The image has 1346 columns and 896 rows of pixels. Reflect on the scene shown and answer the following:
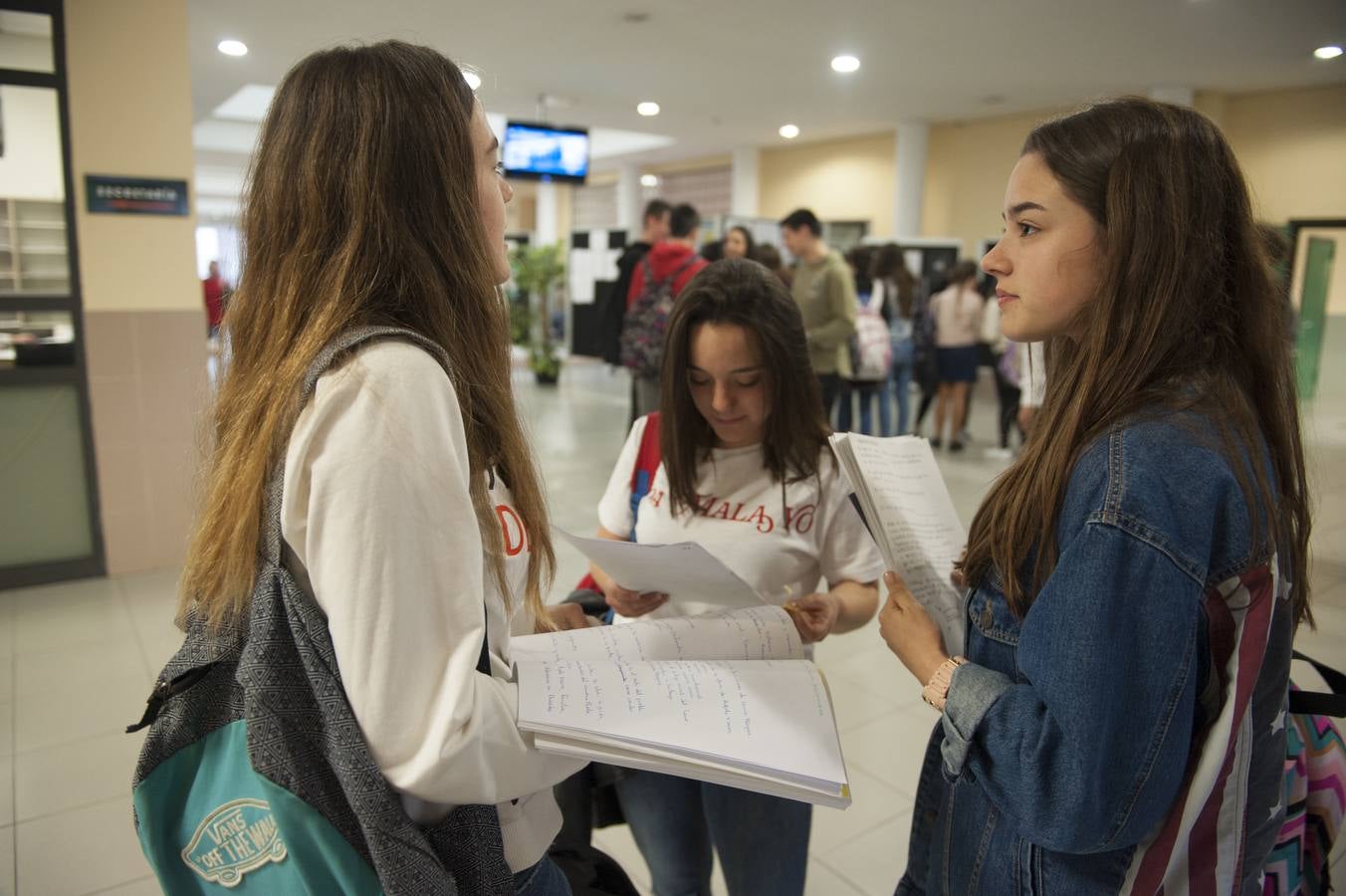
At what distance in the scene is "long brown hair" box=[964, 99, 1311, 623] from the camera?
0.78 metres

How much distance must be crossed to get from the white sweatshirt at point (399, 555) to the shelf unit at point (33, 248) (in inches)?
149

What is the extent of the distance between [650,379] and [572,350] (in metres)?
5.28

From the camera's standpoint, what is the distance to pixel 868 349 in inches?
233

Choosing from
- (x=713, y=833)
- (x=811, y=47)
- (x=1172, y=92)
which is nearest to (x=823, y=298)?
(x=811, y=47)

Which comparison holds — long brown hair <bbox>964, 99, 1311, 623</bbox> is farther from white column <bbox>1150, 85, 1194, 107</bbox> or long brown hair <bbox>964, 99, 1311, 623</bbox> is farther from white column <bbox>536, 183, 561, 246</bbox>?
white column <bbox>536, 183, 561, 246</bbox>

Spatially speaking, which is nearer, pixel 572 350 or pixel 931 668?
pixel 931 668

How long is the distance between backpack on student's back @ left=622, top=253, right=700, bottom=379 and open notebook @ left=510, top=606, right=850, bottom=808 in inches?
145

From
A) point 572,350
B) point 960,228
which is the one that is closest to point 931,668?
point 572,350

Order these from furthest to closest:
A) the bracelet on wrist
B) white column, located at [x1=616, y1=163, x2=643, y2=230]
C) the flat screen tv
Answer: white column, located at [x1=616, y1=163, x2=643, y2=230]
the flat screen tv
the bracelet on wrist

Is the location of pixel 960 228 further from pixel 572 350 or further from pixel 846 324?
pixel 846 324

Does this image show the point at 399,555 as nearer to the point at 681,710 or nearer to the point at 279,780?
the point at 279,780

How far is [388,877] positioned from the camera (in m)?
0.66

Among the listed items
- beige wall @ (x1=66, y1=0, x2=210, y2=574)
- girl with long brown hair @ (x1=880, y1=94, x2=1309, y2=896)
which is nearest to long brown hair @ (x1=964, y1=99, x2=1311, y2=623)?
girl with long brown hair @ (x1=880, y1=94, x2=1309, y2=896)

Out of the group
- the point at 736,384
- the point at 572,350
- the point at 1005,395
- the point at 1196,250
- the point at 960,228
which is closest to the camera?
the point at 1196,250
